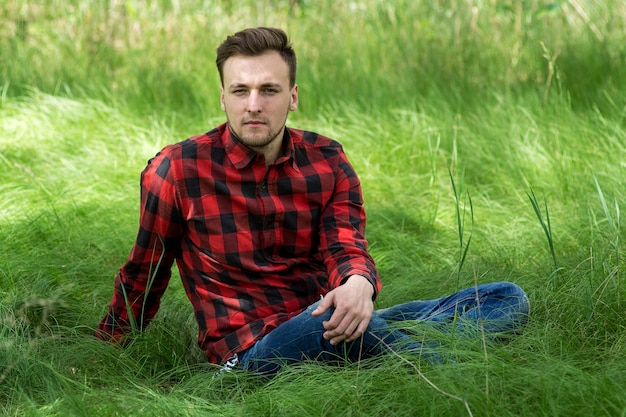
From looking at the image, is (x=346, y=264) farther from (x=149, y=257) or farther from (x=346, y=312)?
(x=149, y=257)

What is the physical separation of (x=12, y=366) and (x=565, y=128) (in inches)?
119

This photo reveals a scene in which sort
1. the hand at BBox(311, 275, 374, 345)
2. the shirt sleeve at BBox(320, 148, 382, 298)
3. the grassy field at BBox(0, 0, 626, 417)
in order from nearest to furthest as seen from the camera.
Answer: the grassy field at BBox(0, 0, 626, 417) → the hand at BBox(311, 275, 374, 345) → the shirt sleeve at BBox(320, 148, 382, 298)

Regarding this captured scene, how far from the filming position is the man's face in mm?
2566

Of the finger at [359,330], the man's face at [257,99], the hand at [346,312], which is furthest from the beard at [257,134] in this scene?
the finger at [359,330]

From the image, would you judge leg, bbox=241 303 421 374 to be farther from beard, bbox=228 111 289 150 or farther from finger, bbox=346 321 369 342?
beard, bbox=228 111 289 150

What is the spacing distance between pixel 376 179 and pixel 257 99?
2.00m

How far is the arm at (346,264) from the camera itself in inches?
92.1

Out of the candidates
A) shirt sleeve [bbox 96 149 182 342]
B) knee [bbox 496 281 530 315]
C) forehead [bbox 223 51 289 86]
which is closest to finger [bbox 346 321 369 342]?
knee [bbox 496 281 530 315]

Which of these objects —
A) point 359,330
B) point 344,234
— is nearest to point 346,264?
point 344,234

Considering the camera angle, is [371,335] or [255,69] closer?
[371,335]

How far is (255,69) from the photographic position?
2.59 metres

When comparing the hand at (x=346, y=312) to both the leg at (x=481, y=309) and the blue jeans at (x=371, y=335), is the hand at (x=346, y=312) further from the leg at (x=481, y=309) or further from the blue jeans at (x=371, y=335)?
the leg at (x=481, y=309)

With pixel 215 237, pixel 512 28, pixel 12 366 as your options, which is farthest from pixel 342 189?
pixel 512 28

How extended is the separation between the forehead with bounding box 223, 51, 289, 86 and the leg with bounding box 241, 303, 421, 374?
0.67 metres
